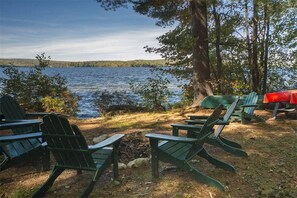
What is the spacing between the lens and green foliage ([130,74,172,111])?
41.8 ft

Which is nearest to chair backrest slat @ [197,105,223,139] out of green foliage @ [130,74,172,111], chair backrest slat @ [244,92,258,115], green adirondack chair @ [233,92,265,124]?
green adirondack chair @ [233,92,265,124]

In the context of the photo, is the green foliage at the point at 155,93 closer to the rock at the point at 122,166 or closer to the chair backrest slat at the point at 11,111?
the chair backrest slat at the point at 11,111

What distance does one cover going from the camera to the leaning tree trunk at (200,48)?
10453 mm

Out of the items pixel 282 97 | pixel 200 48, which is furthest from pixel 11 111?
pixel 200 48

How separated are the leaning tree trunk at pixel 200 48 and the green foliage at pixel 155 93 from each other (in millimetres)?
2284

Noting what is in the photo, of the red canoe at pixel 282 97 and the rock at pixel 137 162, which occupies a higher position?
the red canoe at pixel 282 97

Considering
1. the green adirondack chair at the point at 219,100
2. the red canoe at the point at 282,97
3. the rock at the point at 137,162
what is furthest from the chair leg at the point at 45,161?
the red canoe at the point at 282,97

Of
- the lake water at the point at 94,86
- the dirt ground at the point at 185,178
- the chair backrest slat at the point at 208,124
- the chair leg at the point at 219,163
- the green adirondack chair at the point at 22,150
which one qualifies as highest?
the chair backrest slat at the point at 208,124

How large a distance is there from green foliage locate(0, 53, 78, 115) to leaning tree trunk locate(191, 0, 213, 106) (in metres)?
5.55

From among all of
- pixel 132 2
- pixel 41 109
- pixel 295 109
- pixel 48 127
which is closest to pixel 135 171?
pixel 48 127

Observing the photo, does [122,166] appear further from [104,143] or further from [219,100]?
[219,100]

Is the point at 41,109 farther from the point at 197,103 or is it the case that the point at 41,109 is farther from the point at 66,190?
the point at 66,190

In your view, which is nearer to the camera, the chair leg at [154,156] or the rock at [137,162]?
the chair leg at [154,156]

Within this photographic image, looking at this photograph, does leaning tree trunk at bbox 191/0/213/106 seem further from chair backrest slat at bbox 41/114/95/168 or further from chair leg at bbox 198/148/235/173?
chair backrest slat at bbox 41/114/95/168
